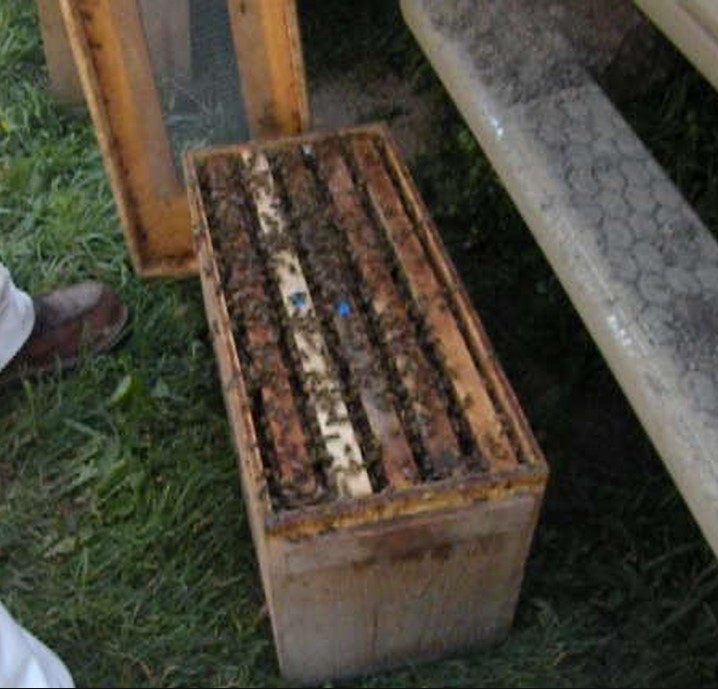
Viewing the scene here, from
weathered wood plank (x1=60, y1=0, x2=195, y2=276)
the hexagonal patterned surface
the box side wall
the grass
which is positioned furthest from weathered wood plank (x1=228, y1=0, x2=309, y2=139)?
the box side wall

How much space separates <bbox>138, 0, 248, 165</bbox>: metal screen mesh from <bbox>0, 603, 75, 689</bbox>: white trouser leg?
4.64 ft

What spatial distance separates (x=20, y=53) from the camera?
383 cm

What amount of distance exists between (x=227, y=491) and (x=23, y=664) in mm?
847

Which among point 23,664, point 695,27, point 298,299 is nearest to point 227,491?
point 298,299

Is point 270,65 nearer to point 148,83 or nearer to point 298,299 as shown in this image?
point 148,83

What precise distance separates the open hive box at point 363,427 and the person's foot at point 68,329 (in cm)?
57

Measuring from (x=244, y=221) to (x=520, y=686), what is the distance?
3.69 ft

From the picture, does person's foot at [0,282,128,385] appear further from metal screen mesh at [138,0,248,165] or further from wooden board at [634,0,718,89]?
wooden board at [634,0,718,89]

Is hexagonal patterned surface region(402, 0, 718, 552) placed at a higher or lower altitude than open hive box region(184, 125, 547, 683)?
higher

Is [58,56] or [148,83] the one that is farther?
[58,56]

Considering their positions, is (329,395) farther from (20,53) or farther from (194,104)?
(20,53)

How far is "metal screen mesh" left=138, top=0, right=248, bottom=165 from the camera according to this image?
2.70 m

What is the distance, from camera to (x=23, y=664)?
1770mm

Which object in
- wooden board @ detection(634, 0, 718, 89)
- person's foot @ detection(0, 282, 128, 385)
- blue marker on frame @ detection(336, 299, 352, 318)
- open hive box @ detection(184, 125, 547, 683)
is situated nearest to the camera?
open hive box @ detection(184, 125, 547, 683)
